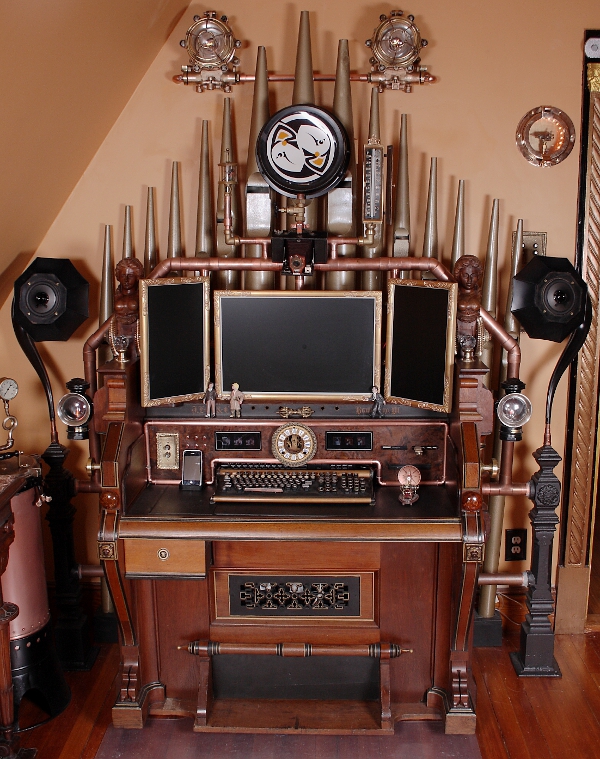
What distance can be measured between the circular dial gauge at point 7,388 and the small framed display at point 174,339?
559 millimetres

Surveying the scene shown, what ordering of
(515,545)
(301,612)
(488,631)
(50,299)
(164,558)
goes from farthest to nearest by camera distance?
(515,545)
(488,631)
(50,299)
(301,612)
(164,558)

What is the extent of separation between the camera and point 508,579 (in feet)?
12.1

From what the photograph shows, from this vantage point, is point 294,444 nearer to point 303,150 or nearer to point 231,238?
point 231,238

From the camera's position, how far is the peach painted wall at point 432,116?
11.6 feet

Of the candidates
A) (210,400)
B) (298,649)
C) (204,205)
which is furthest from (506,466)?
(204,205)

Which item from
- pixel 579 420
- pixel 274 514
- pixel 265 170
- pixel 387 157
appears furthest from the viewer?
pixel 579 420

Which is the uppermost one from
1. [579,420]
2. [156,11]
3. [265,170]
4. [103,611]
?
[156,11]

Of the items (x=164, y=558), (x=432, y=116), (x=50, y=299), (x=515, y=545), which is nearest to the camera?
(x=164, y=558)

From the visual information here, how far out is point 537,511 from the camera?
360cm

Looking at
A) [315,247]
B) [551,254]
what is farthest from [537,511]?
[315,247]

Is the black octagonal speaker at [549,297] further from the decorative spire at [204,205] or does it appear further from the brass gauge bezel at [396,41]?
the decorative spire at [204,205]

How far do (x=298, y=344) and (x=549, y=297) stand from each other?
1.09 meters

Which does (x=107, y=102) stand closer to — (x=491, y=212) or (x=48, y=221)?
(x=48, y=221)

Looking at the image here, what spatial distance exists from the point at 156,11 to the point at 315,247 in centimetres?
117
